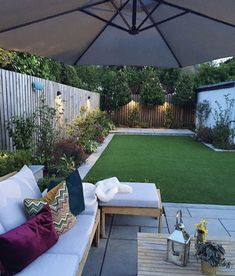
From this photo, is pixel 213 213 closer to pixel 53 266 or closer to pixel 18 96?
pixel 53 266

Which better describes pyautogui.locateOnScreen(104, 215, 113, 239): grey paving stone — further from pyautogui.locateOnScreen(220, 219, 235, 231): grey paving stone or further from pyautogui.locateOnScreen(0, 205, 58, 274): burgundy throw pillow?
pyautogui.locateOnScreen(220, 219, 235, 231): grey paving stone

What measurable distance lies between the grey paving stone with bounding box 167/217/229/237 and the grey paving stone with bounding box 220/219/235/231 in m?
0.07

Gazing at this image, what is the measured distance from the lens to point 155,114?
17719 mm

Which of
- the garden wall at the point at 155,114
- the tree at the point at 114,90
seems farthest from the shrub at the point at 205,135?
the tree at the point at 114,90

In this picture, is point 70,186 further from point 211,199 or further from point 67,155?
point 67,155

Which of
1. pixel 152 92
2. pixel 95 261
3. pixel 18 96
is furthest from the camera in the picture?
pixel 152 92

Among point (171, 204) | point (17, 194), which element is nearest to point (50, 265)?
point (17, 194)

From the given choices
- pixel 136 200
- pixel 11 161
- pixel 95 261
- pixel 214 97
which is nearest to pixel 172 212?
pixel 136 200

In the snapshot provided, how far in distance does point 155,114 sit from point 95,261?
1512 cm

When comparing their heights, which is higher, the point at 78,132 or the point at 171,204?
the point at 78,132

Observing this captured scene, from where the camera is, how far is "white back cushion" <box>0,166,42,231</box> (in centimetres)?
234

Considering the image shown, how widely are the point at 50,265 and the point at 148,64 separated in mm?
2929

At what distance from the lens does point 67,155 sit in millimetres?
6949

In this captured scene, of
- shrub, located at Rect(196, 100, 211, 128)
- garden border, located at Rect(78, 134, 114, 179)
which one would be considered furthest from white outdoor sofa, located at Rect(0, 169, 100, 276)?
shrub, located at Rect(196, 100, 211, 128)
